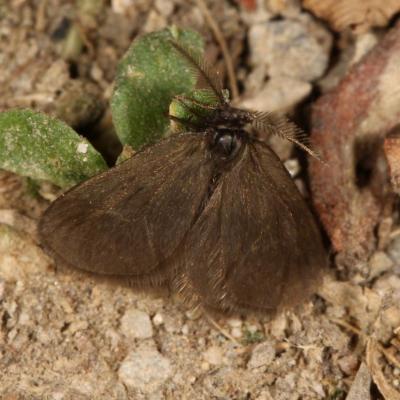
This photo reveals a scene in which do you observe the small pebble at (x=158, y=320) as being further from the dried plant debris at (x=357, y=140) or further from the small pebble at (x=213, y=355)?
the dried plant debris at (x=357, y=140)

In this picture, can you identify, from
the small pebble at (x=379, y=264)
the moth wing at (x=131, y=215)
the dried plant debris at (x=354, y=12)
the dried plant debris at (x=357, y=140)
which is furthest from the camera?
the dried plant debris at (x=354, y=12)

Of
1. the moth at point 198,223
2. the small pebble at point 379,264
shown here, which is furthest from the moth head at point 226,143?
the small pebble at point 379,264

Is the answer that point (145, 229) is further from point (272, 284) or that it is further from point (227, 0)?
point (227, 0)

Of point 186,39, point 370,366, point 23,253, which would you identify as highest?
point 186,39

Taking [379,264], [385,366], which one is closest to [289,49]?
[379,264]

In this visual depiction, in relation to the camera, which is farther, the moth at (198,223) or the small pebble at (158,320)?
the small pebble at (158,320)

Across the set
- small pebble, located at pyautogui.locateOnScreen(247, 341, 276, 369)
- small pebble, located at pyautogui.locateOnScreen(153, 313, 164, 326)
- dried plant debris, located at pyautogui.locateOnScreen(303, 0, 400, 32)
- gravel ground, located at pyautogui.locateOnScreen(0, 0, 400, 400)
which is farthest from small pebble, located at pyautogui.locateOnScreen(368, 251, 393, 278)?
dried plant debris, located at pyautogui.locateOnScreen(303, 0, 400, 32)

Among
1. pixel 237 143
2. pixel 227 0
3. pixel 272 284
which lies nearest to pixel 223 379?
pixel 272 284
